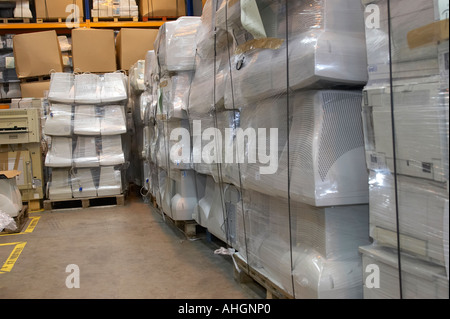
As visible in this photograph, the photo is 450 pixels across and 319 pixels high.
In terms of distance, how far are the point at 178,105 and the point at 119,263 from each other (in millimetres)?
1658

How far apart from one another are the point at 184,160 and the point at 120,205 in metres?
3.05

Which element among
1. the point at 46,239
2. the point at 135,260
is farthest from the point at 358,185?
the point at 46,239

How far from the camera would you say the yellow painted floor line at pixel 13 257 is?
12.5 feet

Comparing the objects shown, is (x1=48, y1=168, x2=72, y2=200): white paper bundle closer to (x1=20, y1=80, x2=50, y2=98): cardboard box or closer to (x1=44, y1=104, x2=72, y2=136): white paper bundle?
(x1=44, y1=104, x2=72, y2=136): white paper bundle

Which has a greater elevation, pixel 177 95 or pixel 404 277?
pixel 177 95

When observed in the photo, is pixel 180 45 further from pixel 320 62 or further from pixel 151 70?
pixel 320 62

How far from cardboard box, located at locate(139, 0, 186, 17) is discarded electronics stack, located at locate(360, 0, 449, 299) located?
829 cm

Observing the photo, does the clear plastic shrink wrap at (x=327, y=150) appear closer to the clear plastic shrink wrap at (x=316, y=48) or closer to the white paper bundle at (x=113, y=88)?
the clear plastic shrink wrap at (x=316, y=48)

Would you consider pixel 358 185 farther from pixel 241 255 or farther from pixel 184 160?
pixel 184 160

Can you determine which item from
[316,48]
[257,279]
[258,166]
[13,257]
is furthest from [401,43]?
[13,257]

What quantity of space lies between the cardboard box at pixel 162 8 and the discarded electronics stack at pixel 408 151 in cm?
829

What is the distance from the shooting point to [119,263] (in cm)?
386

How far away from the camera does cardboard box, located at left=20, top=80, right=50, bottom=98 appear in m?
8.66

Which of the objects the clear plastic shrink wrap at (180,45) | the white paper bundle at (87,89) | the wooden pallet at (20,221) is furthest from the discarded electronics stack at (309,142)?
the white paper bundle at (87,89)
